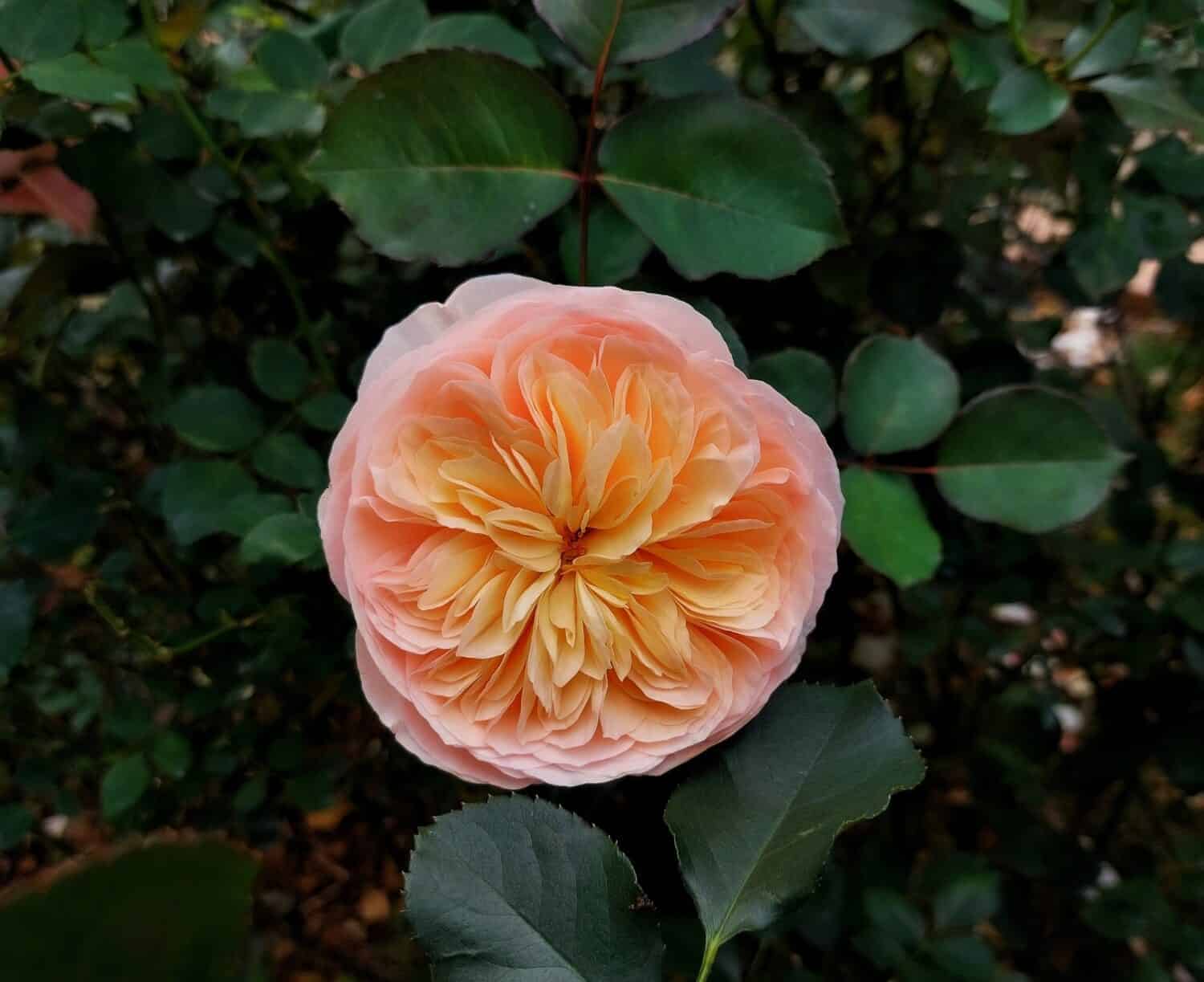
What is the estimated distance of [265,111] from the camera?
1.66ft

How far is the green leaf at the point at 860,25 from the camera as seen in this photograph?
50cm

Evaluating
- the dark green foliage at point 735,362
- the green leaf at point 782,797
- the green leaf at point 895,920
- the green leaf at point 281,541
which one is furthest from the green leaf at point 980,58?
the green leaf at point 895,920

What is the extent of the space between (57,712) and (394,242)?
2.13 feet

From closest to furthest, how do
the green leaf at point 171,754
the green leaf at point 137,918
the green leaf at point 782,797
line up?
the green leaf at point 137,918
the green leaf at point 782,797
the green leaf at point 171,754

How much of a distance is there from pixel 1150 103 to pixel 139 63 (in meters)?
0.58

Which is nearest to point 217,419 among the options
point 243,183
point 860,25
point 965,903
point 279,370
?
point 279,370

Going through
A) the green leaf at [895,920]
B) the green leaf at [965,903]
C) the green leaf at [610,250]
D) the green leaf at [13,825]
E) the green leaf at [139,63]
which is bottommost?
the green leaf at [965,903]

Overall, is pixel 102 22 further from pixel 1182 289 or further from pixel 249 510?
pixel 1182 289

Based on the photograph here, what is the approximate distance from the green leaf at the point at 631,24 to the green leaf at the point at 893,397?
198 mm

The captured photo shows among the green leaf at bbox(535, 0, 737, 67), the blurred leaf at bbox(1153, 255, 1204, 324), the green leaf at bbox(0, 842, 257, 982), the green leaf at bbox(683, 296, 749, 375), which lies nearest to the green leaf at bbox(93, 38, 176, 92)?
the green leaf at bbox(535, 0, 737, 67)

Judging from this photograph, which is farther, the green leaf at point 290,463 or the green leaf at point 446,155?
the green leaf at point 290,463

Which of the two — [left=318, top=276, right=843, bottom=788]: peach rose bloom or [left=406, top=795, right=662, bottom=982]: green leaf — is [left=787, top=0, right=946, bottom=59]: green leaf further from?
[left=406, top=795, right=662, bottom=982]: green leaf

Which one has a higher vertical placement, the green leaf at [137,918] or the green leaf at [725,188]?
the green leaf at [137,918]

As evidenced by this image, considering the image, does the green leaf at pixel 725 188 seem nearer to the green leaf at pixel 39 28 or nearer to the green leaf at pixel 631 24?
the green leaf at pixel 631 24
